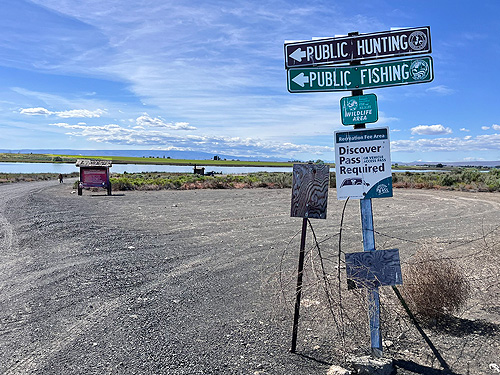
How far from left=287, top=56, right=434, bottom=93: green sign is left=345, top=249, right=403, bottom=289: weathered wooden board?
153 centimetres

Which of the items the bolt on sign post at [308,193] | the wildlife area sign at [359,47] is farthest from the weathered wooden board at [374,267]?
the wildlife area sign at [359,47]

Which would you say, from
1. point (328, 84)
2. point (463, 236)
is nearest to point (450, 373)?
point (328, 84)

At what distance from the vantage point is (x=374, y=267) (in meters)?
4.06

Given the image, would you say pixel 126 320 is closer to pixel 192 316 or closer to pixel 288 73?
pixel 192 316

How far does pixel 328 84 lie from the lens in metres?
4.12

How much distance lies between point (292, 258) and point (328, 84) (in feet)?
15.4

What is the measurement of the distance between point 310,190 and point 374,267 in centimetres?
92

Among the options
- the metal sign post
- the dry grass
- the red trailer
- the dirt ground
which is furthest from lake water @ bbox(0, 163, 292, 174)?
the metal sign post

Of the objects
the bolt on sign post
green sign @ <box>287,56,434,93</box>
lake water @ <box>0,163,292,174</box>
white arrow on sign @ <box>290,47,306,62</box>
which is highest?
lake water @ <box>0,163,292,174</box>

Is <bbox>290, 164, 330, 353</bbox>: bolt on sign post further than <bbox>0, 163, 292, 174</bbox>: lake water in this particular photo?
No

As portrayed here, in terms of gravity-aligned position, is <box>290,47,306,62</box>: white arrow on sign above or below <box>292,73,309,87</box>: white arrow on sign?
above

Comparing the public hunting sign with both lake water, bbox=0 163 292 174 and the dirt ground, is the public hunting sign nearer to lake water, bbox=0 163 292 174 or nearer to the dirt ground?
the dirt ground

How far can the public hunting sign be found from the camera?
394 cm

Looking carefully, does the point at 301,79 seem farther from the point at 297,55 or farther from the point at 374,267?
the point at 374,267
